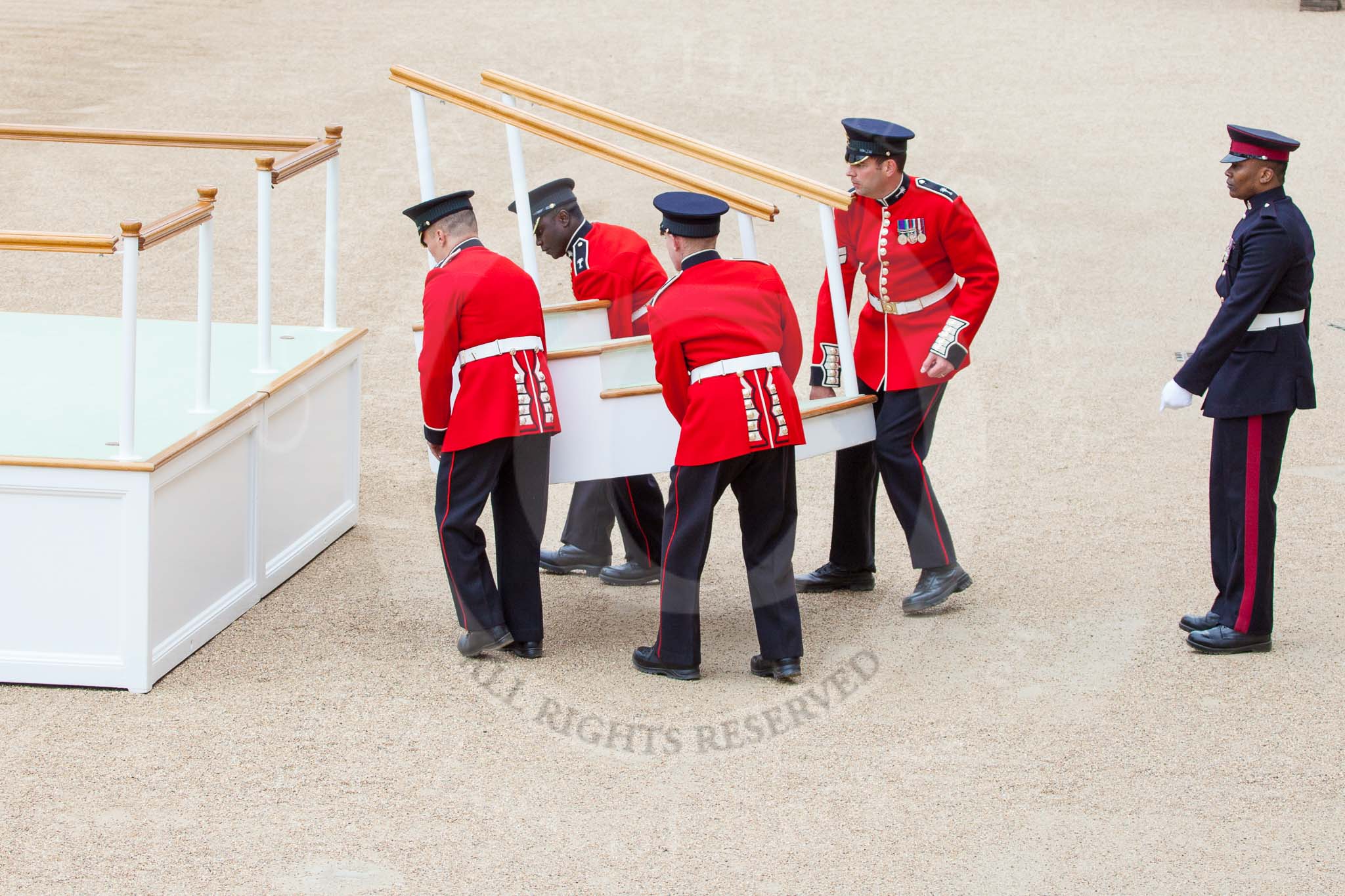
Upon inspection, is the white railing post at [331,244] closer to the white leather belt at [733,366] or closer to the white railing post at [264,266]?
the white railing post at [264,266]

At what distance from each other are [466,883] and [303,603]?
1.89 metres

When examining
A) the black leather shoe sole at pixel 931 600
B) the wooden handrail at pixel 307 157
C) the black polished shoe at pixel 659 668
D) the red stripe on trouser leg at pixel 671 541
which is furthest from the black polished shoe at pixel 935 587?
the wooden handrail at pixel 307 157

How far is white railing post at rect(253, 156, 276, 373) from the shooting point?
5.25 metres

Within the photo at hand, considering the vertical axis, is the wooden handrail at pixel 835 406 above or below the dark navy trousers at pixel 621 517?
above

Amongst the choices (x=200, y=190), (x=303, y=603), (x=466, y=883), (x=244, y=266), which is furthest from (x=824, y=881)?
(x=244, y=266)

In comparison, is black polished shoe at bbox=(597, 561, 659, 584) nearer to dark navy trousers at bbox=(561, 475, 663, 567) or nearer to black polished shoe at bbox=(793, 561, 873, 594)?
dark navy trousers at bbox=(561, 475, 663, 567)

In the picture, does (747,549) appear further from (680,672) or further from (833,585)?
(833,585)

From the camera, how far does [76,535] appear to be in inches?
180

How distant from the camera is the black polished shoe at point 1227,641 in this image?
4.94 meters

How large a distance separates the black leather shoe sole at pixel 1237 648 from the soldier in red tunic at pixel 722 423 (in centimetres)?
124

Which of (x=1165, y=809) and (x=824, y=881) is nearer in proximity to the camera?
(x=824, y=881)

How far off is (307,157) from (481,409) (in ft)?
4.52

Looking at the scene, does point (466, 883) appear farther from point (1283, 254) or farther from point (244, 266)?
point (244, 266)

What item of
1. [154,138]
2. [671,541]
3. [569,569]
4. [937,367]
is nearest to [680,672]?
[671,541]
